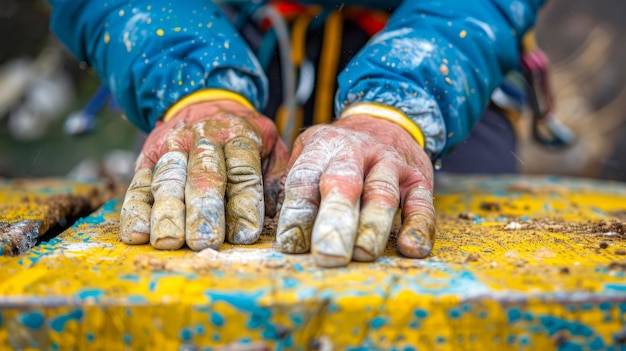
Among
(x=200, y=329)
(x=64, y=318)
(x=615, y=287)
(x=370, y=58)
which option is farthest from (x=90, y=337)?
(x=370, y=58)

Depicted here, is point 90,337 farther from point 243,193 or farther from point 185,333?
point 243,193

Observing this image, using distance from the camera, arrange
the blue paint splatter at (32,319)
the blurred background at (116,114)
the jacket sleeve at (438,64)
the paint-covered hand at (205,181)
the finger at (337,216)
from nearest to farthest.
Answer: the blue paint splatter at (32,319) → the finger at (337,216) → the paint-covered hand at (205,181) → the jacket sleeve at (438,64) → the blurred background at (116,114)

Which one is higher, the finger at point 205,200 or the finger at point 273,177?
the finger at point 205,200

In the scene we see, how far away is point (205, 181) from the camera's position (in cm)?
97

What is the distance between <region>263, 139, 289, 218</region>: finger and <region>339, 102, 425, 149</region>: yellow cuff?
0.59ft

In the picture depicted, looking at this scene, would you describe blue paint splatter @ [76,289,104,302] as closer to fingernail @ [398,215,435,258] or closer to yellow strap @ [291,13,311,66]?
fingernail @ [398,215,435,258]

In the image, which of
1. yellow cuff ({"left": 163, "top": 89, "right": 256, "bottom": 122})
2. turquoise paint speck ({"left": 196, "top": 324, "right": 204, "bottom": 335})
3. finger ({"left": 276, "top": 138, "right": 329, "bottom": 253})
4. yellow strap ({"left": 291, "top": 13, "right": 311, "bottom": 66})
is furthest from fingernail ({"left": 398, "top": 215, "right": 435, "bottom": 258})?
yellow strap ({"left": 291, "top": 13, "right": 311, "bottom": 66})

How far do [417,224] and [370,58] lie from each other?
1.60ft

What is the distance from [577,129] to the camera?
394 cm

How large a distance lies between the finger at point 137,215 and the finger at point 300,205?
0.23 m

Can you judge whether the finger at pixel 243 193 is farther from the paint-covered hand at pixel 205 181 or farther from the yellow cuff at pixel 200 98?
the yellow cuff at pixel 200 98

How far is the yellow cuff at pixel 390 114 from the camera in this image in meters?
1.22

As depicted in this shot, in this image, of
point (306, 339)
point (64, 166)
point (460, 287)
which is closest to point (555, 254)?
point (460, 287)

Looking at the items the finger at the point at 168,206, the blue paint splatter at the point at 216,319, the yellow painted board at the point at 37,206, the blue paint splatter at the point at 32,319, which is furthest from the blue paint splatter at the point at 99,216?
the blue paint splatter at the point at 216,319
